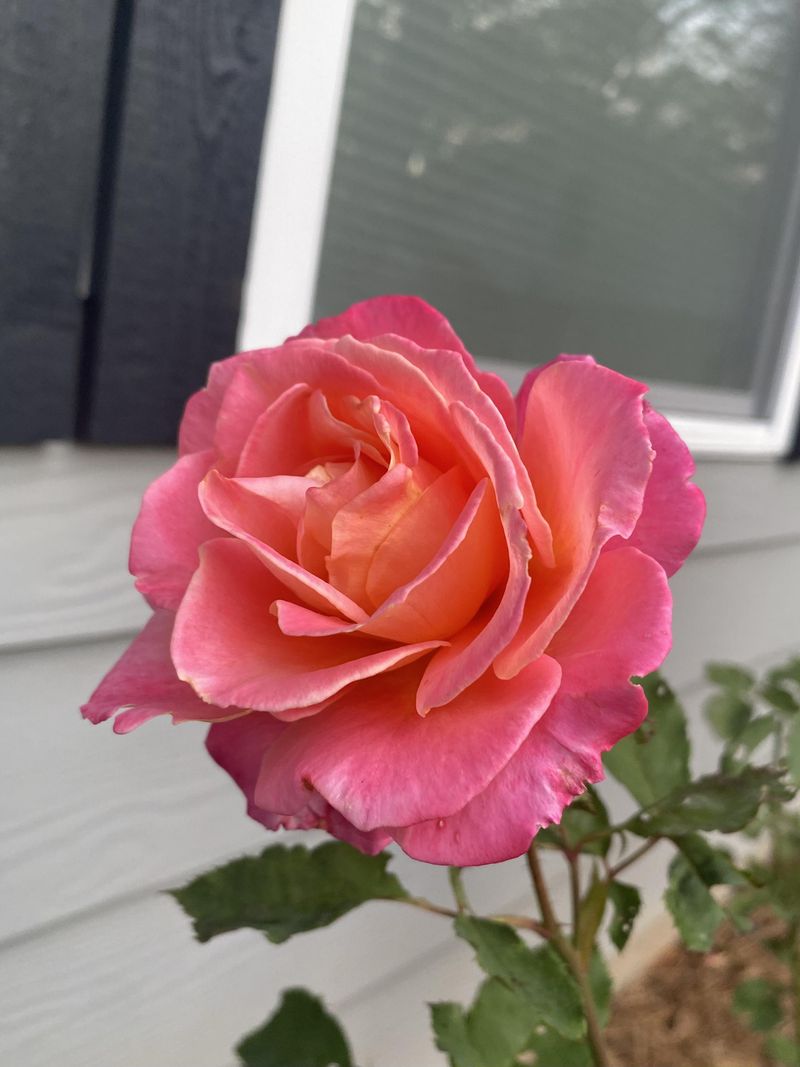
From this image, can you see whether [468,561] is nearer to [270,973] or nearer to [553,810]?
[553,810]

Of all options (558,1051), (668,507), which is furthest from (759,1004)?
(668,507)

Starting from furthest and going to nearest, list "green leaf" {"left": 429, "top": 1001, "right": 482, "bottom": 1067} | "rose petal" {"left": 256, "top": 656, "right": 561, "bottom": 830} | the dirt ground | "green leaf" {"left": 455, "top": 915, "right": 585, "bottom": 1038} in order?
the dirt ground
"green leaf" {"left": 429, "top": 1001, "right": 482, "bottom": 1067}
"green leaf" {"left": 455, "top": 915, "right": 585, "bottom": 1038}
"rose petal" {"left": 256, "top": 656, "right": 561, "bottom": 830}

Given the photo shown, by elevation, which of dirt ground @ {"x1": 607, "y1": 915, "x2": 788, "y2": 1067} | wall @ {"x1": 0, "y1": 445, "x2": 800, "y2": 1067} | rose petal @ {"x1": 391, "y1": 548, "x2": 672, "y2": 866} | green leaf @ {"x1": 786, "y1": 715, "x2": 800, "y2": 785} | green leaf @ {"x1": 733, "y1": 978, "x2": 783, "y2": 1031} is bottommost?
dirt ground @ {"x1": 607, "y1": 915, "x2": 788, "y2": 1067}

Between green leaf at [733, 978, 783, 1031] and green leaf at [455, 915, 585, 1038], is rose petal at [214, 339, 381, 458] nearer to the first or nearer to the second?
green leaf at [455, 915, 585, 1038]

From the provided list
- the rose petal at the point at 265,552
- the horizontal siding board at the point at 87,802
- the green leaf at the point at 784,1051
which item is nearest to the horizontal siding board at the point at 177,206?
the horizontal siding board at the point at 87,802

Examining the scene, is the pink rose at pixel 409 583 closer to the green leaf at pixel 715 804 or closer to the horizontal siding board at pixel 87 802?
the green leaf at pixel 715 804

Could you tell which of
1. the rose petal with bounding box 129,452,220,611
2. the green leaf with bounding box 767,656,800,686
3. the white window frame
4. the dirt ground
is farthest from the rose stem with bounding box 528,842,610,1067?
the dirt ground
